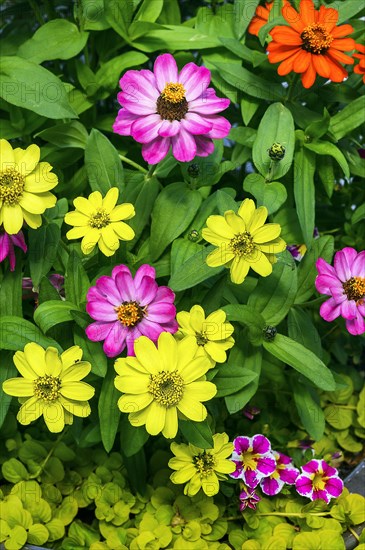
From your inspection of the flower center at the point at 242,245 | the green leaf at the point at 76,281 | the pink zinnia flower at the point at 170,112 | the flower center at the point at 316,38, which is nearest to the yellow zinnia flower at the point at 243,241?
the flower center at the point at 242,245

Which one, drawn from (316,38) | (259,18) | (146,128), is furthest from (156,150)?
(259,18)

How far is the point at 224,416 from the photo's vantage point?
4.69 feet

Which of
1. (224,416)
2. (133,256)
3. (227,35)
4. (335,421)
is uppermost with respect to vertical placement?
(227,35)

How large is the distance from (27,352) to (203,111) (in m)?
0.44

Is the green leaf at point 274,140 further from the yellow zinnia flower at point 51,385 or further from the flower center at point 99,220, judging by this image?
the yellow zinnia flower at point 51,385

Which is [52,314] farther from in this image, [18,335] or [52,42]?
[52,42]

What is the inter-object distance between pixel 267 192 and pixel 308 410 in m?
0.41

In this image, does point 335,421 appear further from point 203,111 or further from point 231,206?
point 203,111

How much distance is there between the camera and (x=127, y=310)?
3.57 ft

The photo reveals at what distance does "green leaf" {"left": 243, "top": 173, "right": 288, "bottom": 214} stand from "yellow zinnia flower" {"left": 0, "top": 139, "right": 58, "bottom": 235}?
1.07 feet

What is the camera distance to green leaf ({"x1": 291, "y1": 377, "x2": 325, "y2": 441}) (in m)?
1.34

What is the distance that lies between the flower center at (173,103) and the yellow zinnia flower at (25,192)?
0.64 feet

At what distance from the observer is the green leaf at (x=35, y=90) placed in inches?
49.9

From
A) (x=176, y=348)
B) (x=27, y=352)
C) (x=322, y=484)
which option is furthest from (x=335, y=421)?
(x=27, y=352)
